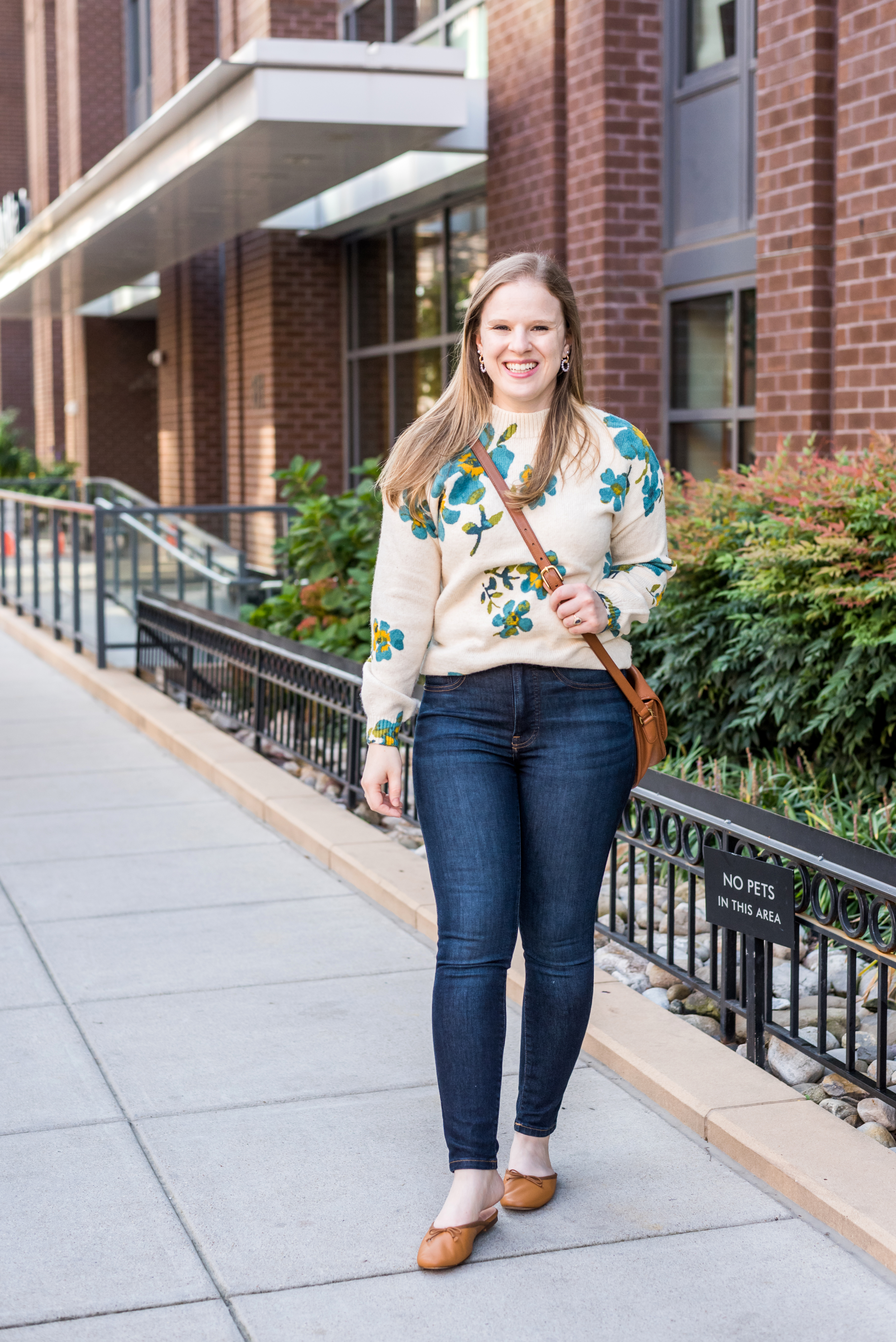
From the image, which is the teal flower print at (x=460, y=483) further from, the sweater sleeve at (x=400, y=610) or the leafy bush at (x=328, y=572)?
the leafy bush at (x=328, y=572)

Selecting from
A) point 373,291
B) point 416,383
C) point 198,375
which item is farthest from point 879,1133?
point 198,375

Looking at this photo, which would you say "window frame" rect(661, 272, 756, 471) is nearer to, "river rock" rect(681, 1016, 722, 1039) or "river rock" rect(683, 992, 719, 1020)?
"river rock" rect(683, 992, 719, 1020)

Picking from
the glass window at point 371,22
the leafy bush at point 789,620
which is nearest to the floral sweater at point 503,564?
the leafy bush at point 789,620

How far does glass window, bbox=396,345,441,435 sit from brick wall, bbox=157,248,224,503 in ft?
13.5

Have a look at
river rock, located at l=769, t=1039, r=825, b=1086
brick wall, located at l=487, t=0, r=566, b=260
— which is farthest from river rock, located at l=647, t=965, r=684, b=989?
brick wall, located at l=487, t=0, r=566, b=260

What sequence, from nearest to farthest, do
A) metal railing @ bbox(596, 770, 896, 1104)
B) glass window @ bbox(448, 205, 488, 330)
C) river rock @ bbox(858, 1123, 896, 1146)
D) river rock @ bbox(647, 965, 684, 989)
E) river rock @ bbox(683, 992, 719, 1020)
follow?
metal railing @ bbox(596, 770, 896, 1104) → river rock @ bbox(858, 1123, 896, 1146) → river rock @ bbox(683, 992, 719, 1020) → river rock @ bbox(647, 965, 684, 989) → glass window @ bbox(448, 205, 488, 330)

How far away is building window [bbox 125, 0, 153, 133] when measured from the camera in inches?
800

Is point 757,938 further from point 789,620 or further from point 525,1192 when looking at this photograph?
point 789,620

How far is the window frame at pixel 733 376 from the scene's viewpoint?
9.09 metres

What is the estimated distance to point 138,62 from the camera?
2119cm

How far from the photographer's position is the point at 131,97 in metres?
21.6

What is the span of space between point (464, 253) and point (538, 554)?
1010 cm

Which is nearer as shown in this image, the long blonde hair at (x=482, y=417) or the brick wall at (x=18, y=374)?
the long blonde hair at (x=482, y=417)

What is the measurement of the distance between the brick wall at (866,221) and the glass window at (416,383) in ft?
19.9
